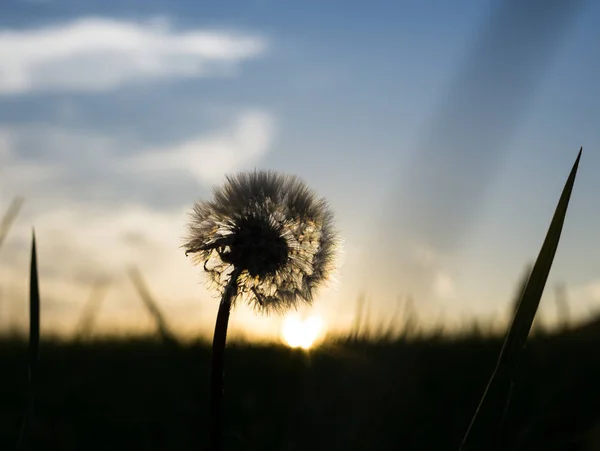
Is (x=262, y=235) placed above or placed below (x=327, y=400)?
above

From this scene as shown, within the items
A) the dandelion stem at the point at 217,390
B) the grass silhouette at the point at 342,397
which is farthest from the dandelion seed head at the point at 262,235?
the dandelion stem at the point at 217,390

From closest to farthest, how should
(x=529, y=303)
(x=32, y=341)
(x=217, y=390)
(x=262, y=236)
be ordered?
(x=529, y=303)
(x=217, y=390)
(x=32, y=341)
(x=262, y=236)

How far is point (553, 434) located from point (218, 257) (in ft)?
4.24

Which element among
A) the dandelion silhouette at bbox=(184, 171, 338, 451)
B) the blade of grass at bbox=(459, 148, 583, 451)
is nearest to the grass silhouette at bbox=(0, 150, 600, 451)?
the blade of grass at bbox=(459, 148, 583, 451)

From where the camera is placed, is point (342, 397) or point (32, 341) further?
point (342, 397)

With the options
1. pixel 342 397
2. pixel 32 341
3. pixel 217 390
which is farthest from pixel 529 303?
pixel 342 397

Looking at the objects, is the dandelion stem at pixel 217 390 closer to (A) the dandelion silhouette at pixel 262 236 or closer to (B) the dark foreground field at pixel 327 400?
(A) the dandelion silhouette at pixel 262 236

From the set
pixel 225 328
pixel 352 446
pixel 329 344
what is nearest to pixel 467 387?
pixel 329 344

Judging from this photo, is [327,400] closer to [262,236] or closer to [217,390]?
[262,236]

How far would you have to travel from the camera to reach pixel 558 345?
12.9 feet

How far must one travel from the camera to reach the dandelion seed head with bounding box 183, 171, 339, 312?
232cm

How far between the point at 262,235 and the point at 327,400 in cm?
89

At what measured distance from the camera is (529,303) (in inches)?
64.0

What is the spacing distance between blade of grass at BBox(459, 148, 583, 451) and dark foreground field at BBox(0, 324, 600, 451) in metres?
0.40
